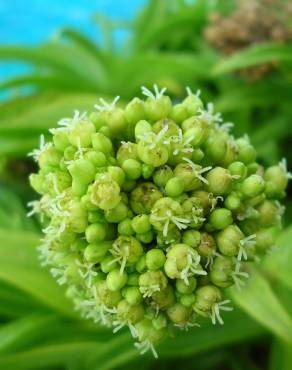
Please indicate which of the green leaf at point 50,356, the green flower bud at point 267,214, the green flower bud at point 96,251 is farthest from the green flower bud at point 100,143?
the green leaf at point 50,356

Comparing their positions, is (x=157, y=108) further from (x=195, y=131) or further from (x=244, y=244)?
(x=244, y=244)

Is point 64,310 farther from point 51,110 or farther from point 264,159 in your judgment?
point 264,159

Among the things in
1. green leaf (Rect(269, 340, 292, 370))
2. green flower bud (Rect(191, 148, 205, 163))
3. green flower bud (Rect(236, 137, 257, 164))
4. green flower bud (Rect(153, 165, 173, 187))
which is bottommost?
green leaf (Rect(269, 340, 292, 370))

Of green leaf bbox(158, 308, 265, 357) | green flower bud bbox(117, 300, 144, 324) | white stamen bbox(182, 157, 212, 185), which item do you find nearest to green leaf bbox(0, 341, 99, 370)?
green leaf bbox(158, 308, 265, 357)

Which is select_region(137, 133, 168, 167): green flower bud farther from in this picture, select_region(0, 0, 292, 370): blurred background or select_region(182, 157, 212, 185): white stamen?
select_region(0, 0, 292, 370): blurred background

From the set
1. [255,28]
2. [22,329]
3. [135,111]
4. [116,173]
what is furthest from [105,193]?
[255,28]

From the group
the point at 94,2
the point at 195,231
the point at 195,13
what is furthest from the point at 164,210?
the point at 94,2

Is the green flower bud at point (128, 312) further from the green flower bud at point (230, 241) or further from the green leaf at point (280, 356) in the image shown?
the green leaf at point (280, 356)
